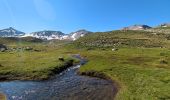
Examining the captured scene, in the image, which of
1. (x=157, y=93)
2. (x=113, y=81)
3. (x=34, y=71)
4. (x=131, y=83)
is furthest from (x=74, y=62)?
(x=157, y=93)

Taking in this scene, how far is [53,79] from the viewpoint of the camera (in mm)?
→ 70562

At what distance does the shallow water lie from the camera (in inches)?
1992

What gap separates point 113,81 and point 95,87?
7381 millimetres

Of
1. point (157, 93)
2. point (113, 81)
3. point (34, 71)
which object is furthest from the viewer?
point (34, 71)

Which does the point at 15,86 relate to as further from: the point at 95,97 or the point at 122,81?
the point at 122,81

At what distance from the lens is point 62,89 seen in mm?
57375

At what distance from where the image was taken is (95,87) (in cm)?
5894

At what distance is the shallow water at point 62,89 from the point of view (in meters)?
50.6

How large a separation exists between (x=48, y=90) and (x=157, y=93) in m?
25.1

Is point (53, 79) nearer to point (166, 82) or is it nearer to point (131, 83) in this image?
point (131, 83)

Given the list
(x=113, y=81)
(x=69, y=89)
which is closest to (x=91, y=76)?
(x=113, y=81)

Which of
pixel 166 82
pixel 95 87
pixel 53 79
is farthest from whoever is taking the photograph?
pixel 53 79

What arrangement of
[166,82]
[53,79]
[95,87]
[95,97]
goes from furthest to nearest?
[53,79]
[95,87]
[166,82]
[95,97]

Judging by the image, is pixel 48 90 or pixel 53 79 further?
pixel 53 79
